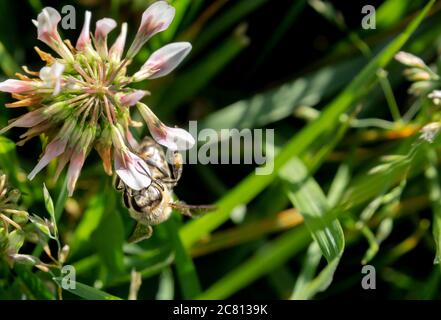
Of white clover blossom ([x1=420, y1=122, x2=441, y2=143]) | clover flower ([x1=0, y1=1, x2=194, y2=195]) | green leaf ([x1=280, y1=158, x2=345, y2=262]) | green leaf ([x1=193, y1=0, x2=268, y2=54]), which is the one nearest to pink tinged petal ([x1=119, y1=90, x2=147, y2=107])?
clover flower ([x1=0, y1=1, x2=194, y2=195])

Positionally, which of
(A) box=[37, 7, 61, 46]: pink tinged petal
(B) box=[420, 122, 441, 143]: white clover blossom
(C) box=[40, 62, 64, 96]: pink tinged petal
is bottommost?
(B) box=[420, 122, 441, 143]: white clover blossom

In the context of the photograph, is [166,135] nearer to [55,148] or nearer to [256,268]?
[55,148]

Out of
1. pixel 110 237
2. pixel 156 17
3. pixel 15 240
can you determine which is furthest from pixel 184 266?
pixel 156 17

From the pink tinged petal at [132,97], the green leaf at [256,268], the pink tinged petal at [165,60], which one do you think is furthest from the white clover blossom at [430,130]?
the pink tinged petal at [132,97]

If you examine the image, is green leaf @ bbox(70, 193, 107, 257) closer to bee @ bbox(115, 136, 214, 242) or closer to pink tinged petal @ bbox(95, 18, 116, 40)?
bee @ bbox(115, 136, 214, 242)
